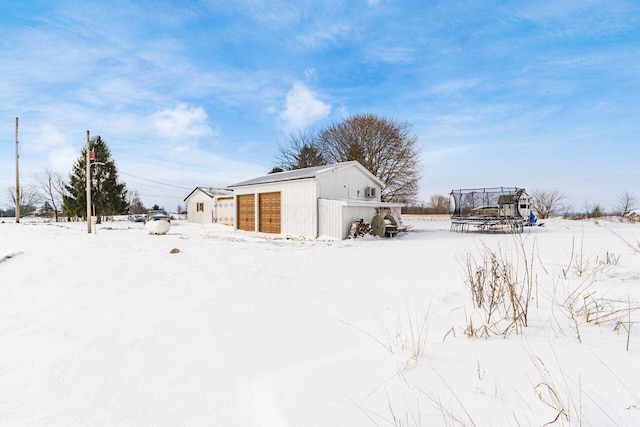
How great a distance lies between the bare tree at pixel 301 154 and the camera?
28.2 metres

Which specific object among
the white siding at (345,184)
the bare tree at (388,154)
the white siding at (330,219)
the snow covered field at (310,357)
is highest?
the bare tree at (388,154)

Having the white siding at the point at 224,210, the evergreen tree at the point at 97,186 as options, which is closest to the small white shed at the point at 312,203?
the white siding at the point at 224,210

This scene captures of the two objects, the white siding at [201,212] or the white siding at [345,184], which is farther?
the white siding at [201,212]

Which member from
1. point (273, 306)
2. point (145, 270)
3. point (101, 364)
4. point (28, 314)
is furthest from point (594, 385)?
point (145, 270)

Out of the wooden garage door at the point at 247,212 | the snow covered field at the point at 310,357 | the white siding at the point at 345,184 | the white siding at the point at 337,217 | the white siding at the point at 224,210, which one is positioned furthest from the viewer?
the white siding at the point at 224,210

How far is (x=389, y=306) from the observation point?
352 centimetres

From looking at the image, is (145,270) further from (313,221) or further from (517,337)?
(313,221)

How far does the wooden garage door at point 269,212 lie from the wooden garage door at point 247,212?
2.00 ft

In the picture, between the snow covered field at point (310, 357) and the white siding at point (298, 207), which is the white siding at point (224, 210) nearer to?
the white siding at point (298, 207)

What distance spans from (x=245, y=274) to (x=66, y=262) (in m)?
4.04

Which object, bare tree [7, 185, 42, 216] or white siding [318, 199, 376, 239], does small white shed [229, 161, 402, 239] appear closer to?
white siding [318, 199, 376, 239]

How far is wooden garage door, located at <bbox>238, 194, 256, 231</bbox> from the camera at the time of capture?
58.9 ft

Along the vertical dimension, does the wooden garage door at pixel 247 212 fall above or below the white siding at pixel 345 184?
below

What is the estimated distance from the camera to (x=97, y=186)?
96.0ft
